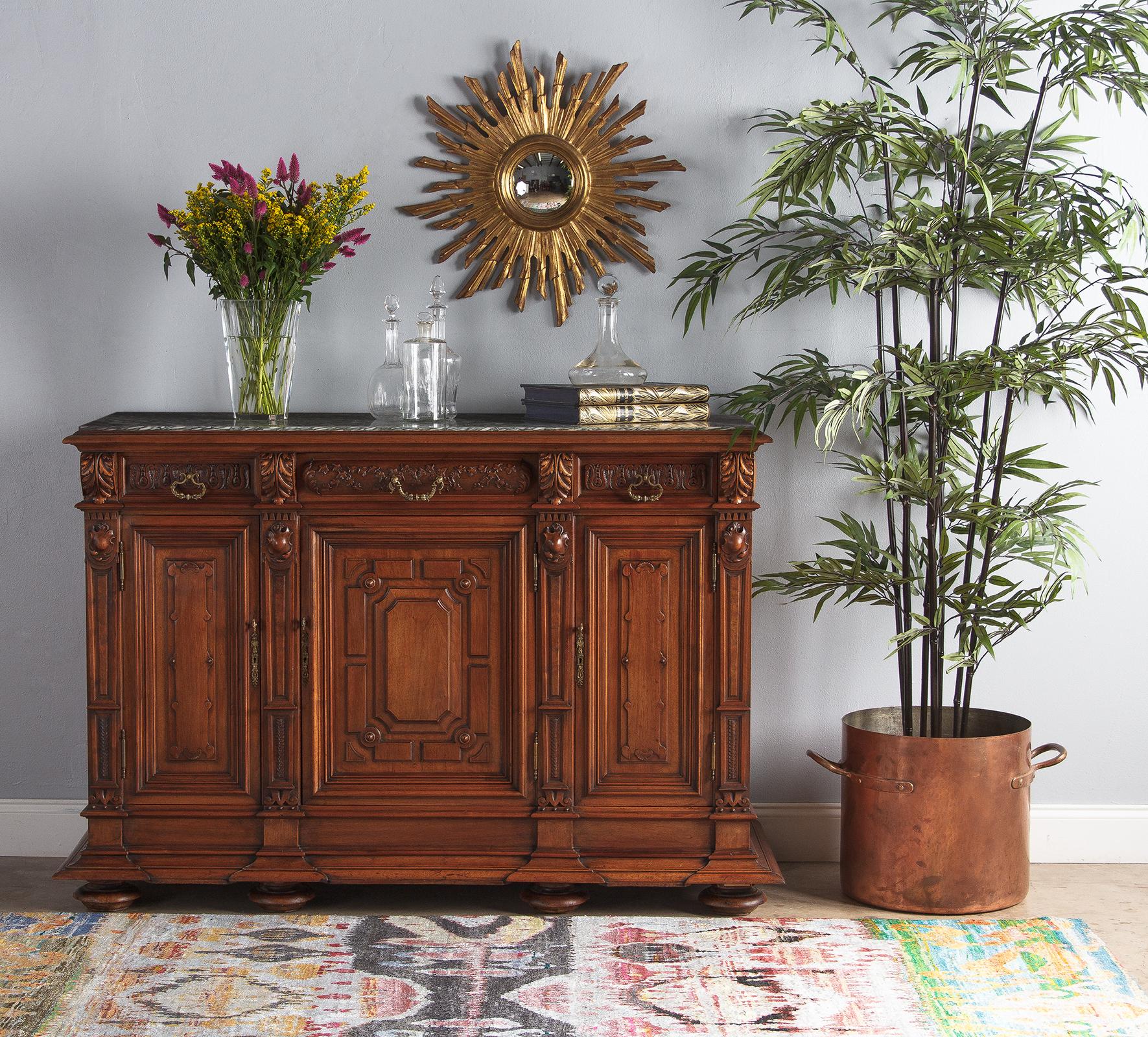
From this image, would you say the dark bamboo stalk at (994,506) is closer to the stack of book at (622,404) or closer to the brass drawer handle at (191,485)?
the stack of book at (622,404)

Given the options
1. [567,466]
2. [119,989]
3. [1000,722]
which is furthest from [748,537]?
[119,989]

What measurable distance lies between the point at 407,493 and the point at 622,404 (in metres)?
0.52

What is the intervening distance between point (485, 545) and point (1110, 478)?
1.66 metres

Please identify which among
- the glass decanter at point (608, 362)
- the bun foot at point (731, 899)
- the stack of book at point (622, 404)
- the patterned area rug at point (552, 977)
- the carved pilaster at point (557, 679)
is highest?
the glass decanter at point (608, 362)

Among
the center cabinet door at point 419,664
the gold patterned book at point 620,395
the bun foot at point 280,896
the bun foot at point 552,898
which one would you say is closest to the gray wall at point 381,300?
the gold patterned book at point 620,395

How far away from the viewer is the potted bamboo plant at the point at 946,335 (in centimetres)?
276

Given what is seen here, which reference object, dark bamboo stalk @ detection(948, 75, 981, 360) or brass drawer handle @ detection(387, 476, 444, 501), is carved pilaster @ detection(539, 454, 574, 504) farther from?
dark bamboo stalk @ detection(948, 75, 981, 360)

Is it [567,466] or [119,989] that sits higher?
[567,466]

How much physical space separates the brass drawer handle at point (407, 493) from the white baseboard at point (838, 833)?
1.25 m

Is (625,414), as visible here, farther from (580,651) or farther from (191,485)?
(191,485)

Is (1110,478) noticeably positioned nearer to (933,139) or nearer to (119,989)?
(933,139)

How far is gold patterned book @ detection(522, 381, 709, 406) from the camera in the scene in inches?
113

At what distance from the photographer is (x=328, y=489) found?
280 cm

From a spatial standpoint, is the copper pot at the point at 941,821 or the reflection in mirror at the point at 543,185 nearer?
the copper pot at the point at 941,821
